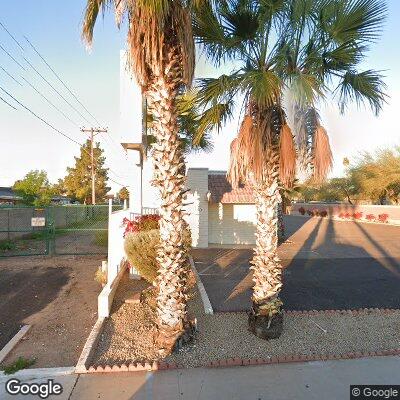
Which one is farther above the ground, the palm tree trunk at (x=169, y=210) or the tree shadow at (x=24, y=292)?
the palm tree trunk at (x=169, y=210)

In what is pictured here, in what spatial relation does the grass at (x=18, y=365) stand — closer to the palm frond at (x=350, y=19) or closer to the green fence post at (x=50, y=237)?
the palm frond at (x=350, y=19)

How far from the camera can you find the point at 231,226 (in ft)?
61.7

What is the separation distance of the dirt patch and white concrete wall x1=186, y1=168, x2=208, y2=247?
19.2 feet

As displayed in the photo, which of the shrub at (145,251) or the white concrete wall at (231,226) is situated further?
the white concrete wall at (231,226)

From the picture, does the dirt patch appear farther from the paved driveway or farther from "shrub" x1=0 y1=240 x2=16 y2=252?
the paved driveway

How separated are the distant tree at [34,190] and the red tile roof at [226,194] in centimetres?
1431

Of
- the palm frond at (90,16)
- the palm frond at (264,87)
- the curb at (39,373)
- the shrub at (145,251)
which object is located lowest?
the curb at (39,373)

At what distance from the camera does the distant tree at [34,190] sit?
26.8 meters

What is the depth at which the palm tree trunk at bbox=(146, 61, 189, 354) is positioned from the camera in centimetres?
Result: 525

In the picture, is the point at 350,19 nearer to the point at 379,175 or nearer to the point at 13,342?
the point at 13,342

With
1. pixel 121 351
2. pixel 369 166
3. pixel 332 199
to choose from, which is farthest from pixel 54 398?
pixel 332 199

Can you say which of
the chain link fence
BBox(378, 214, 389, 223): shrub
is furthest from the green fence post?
BBox(378, 214, 389, 223): shrub

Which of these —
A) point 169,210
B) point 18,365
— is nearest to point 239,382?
point 169,210

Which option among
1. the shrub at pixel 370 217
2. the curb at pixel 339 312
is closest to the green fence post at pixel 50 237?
the curb at pixel 339 312
